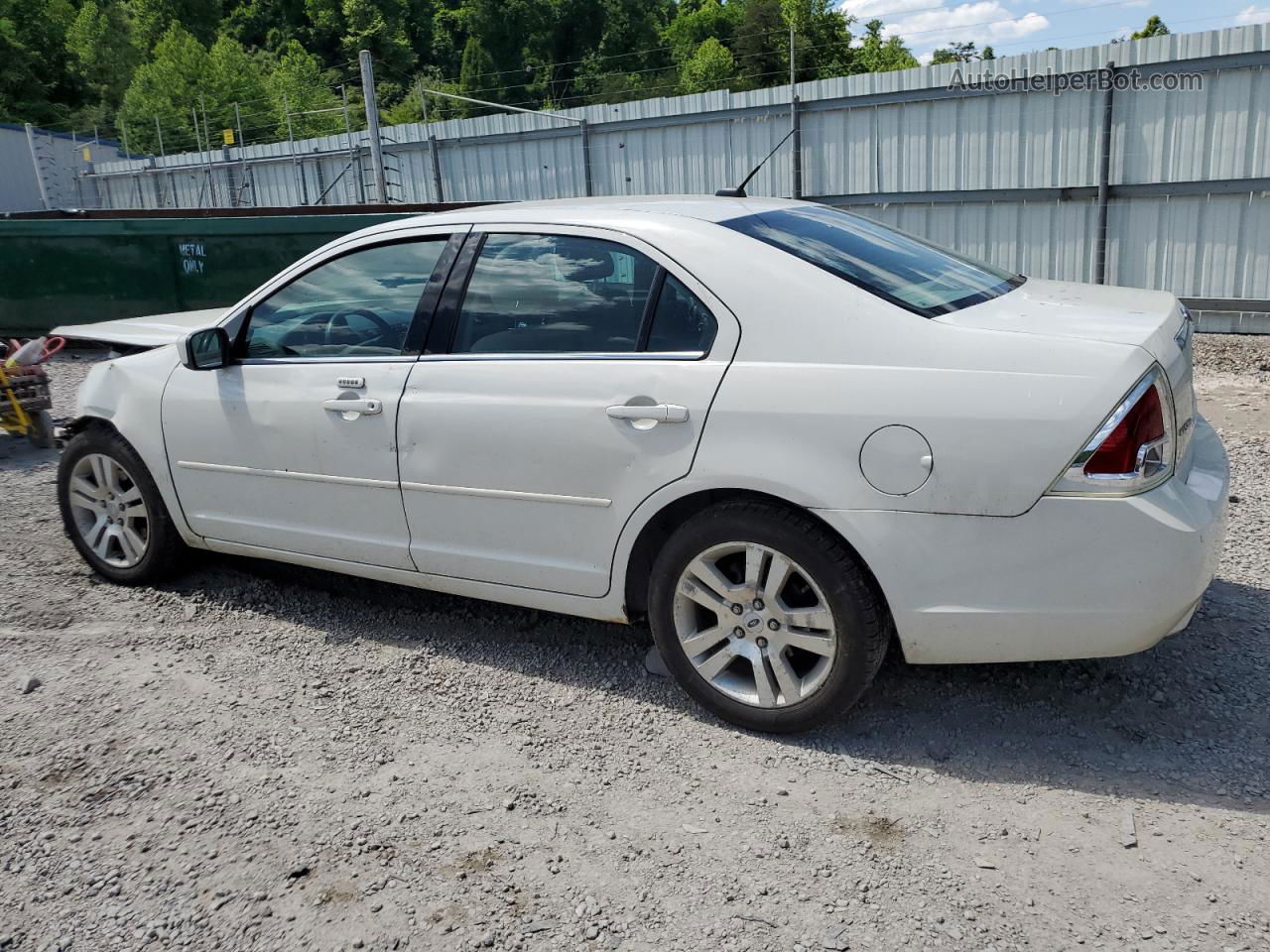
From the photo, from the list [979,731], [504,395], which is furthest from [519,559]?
[979,731]

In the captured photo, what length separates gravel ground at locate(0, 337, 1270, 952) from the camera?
2551 mm

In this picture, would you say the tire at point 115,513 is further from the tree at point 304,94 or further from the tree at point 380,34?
the tree at point 380,34

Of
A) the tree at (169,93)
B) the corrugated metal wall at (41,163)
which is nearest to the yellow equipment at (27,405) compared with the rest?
the corrugated metal wall at (41,163)

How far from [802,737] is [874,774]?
0.28 metres

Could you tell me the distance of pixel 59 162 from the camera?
38.6 meters

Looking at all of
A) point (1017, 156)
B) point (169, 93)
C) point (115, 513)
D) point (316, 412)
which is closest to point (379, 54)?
point (169, 93)

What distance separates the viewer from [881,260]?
3564mm

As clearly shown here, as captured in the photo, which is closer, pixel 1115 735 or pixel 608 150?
pixel 1115 735

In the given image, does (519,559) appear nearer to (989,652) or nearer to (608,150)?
(989,652)

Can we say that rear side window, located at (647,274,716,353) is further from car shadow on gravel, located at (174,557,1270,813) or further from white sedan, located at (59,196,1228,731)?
car shadow on gravel, located at (174,557,1270,813)

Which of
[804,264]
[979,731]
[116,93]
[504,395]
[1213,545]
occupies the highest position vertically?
[116,93]

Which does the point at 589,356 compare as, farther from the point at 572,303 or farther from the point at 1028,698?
the point at 1028,698

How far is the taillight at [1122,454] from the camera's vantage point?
9.00 feet

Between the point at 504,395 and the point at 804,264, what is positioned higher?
the point at 804,264
